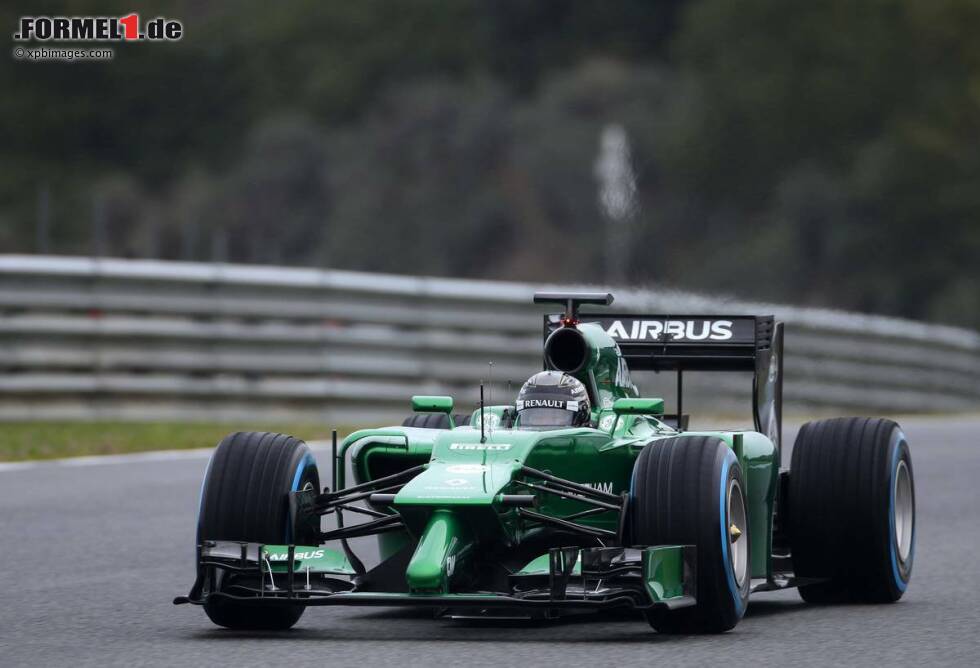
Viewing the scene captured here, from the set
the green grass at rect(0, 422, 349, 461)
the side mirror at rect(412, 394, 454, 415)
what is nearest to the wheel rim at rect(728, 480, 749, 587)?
the side mirror at rect(412, 394, 454, 415)

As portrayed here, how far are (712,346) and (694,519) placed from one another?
2.69m

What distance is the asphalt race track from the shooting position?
664 cm

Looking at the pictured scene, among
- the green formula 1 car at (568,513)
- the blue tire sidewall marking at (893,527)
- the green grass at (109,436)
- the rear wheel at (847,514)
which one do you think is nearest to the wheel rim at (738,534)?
the green formula 1 car at (568,513)

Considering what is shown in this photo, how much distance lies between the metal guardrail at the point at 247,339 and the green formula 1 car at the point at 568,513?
330 inches

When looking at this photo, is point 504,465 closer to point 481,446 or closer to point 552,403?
point 481,446

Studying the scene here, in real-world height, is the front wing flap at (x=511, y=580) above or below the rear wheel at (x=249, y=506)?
below

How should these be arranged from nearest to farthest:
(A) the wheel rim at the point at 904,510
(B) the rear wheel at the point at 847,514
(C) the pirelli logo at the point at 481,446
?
(C) the pirelli logo at the point at 481,446 → (B) the rear wheel at the point at 847,514 → (A) the wheel rim at the point at 904,510

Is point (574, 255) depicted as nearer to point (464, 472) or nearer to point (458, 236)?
point (458, 236)

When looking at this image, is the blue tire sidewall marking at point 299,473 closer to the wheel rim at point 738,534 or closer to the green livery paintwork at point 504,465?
the green livery paintwork at point 504,465

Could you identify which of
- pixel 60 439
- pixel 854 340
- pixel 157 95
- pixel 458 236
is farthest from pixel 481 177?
pixel 60 439

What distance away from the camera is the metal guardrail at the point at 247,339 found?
16.5 meters

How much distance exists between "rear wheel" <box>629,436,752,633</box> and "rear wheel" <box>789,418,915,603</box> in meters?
1.34

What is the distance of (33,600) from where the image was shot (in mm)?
8227

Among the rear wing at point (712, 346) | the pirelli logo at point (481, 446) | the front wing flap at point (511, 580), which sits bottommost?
the front wing flap at point (511, 580)
